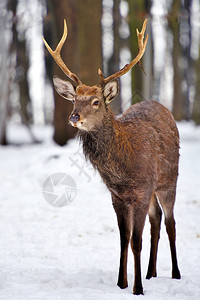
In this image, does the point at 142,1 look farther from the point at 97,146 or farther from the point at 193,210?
the point at 97,146

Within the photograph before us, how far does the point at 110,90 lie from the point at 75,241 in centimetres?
251

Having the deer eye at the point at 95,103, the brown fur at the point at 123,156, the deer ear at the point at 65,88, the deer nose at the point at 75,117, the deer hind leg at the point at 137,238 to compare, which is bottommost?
the deer hind leg at the point at 137,238

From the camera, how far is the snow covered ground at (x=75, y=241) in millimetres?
3936

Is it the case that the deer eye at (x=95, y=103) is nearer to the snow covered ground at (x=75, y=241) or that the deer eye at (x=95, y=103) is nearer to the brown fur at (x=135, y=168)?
the brown fur at (x=135, y=168)

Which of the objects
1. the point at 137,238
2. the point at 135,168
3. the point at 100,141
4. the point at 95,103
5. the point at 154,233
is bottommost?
the point at 154,233

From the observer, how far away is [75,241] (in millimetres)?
5734

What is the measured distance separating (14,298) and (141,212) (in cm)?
138

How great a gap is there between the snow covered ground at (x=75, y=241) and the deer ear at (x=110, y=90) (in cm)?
178

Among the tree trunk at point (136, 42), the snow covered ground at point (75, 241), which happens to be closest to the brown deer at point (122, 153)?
the snow covered ground at point (75, 241)

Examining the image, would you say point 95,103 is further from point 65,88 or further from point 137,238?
point 137,238

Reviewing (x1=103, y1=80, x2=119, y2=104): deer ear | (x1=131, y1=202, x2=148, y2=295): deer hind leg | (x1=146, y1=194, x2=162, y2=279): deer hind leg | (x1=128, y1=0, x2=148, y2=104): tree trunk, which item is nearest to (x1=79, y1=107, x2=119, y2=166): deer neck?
(x1=103, y1=80, x2=119, y2=104): deer ear

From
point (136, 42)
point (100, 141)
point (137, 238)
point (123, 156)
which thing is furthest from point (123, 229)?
point (136, 42)

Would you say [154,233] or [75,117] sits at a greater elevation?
[75,117]

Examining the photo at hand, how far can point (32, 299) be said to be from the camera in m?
3.51
